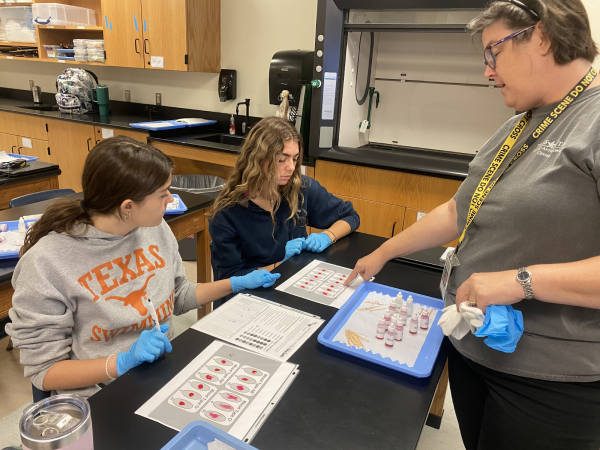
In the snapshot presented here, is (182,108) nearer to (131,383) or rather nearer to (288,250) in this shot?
(288,250)

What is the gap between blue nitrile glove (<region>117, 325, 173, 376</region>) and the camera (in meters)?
0.88

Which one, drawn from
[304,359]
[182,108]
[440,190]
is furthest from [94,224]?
[182,108]

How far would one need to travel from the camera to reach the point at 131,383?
0.83 meters

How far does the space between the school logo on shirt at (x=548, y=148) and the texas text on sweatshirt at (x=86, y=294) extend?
0.94 meters

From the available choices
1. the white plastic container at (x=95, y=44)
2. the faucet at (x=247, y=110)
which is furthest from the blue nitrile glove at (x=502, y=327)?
the white plastic container at (x=95, y=44)

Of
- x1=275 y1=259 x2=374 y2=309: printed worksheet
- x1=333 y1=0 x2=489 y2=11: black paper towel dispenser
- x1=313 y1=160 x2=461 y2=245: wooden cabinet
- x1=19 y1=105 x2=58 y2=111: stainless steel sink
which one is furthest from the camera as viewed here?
x1=19 y1=105 x2=58 y2=111: stainless steel sink

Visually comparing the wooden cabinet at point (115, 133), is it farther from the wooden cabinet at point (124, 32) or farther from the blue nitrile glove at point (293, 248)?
the blue nitrile glove at point (293, 248)

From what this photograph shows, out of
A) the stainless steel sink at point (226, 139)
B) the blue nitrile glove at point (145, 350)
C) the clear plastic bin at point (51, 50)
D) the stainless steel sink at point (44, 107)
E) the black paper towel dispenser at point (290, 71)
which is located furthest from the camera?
the stainless steel sink at point (44, 107)

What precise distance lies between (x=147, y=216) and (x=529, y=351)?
880 millimetres

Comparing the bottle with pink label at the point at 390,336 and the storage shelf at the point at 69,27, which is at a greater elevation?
the storage shelf at the point at 69,27

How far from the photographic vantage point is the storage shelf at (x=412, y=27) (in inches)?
86.4

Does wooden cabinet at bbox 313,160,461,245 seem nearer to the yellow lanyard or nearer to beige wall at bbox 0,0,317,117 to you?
beige wall at bbox 0,0,317,117

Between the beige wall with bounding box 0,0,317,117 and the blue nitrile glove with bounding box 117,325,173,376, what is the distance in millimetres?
2879

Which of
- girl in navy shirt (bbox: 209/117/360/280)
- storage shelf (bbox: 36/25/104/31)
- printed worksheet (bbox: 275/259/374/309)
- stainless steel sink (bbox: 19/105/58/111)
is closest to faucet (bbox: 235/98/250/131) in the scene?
storage shelf (bbox: 36/25/104/31)
